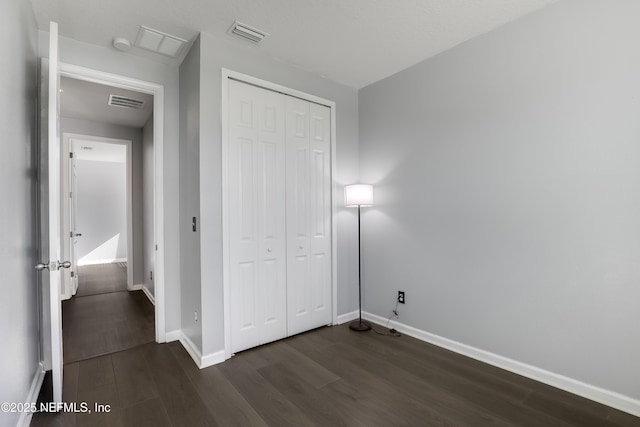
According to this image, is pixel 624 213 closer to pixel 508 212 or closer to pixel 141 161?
pixel 508 212

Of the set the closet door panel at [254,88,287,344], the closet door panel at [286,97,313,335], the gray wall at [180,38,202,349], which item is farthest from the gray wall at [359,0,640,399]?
the gray wall at [180,38,202,349]

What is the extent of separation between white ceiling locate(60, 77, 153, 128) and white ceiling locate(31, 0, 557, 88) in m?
0.94

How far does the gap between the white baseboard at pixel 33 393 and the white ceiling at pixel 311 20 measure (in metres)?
2.54

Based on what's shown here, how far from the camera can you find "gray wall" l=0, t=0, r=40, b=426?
4.76 feet

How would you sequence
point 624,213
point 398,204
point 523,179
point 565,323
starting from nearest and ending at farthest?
point 624,213
point 565,323
point 523,179
point 398,204

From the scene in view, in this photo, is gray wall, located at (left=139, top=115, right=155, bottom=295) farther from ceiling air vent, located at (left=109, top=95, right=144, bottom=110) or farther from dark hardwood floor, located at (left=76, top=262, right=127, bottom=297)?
dark hardwood floor, located at (left=76, top=262, right=127, bottom=297)

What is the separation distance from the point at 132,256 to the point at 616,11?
19.9 ft

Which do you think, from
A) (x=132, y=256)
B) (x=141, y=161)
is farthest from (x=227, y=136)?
(x=132, y=256)

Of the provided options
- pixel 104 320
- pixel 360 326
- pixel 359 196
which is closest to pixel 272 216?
pixel 359 196

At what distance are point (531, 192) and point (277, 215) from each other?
6.87 ft

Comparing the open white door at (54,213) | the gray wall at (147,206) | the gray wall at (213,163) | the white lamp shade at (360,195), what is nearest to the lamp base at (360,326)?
the white lamp shade at (360,195)

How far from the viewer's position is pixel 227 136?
8.48 ft

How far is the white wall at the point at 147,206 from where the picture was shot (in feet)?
14.1

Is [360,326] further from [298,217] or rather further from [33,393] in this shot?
[33,393]
